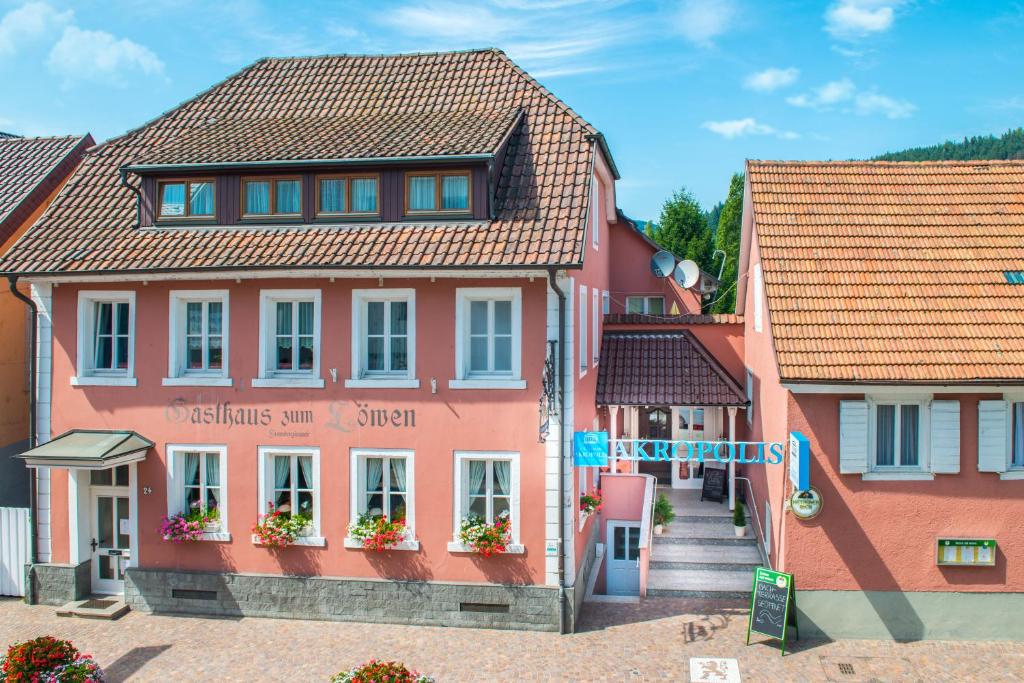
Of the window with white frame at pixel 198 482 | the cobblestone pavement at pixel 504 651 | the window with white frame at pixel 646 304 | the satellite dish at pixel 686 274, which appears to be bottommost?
the cobblestone pavement at pixel 504 651

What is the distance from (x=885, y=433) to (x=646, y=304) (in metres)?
11.0

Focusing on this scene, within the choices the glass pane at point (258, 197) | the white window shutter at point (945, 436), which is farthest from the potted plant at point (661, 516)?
the glass pane at point (258, 197)

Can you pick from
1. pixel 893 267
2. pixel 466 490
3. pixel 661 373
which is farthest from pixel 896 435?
pixel 466 490

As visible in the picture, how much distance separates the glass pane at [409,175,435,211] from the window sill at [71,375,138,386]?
5.89m

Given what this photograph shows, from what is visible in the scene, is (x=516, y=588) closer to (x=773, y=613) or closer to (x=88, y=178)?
(x=773, y=613)

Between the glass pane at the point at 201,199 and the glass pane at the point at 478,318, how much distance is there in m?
5.29

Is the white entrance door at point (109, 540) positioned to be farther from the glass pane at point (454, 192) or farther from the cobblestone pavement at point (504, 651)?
the glass pane at point (454, 192)

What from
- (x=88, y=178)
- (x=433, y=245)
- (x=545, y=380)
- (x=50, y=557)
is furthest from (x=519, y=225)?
(x=50, y=557)

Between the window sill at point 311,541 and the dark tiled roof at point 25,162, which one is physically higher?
the dark tiled roof at point 25,162

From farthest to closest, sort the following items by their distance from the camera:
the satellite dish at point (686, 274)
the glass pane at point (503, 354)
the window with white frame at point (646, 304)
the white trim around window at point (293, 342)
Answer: the window with white frame at point (646, 304), the satellite dish at point (686, 274), the white trim around window at point (293, 342), the glass pane at point (503, 354)

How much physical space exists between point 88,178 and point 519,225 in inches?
362

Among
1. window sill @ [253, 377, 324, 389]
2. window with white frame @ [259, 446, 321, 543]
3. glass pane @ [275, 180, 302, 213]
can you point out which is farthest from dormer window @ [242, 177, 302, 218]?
window with white frame @ [259, 446, 321, 543]

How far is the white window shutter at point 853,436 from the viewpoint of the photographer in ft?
41.2

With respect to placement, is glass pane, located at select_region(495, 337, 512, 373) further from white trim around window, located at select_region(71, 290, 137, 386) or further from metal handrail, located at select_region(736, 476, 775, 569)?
white trim around window, located at select_region(71, 290, 137, 386)
